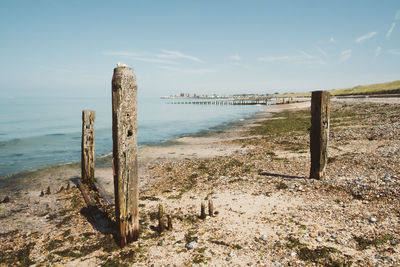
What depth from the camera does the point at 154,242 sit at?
6535 millimetres

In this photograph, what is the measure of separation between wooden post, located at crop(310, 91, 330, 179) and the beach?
0.58 m

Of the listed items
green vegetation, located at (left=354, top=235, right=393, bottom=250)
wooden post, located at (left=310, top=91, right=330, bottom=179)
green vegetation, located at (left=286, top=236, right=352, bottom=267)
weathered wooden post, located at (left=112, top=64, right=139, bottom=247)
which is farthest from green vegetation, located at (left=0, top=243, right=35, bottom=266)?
wooden post, located at (left=310, top=91, right=330, bottom=179)

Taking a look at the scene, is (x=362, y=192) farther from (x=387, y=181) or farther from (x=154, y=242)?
(x=154, y=242)

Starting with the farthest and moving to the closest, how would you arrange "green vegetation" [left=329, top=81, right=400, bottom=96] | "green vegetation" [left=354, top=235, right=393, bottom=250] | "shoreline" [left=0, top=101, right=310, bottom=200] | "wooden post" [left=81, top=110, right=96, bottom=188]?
"green vegetation" [left=329, top=81, right=400, bottom=96]
"shoreline" [left=0, top=101, right=310, bottom=200]
"wooden post" [left=81, top=110, right=96, bottom=188]
"green vegetation" [left=354, top=235, right=393, bottom=250]

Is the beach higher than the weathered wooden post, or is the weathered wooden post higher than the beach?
the weathered wooden post

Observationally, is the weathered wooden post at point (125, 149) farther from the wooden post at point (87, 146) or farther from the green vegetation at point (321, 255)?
the wooden post at point (87, 146)

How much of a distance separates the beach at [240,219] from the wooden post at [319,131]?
0.58m

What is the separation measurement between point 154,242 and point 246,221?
285cm

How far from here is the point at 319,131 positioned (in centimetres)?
933

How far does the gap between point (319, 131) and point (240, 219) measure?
486 centimetres

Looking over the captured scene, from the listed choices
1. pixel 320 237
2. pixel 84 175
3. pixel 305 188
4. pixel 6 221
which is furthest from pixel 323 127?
pixel 6 221

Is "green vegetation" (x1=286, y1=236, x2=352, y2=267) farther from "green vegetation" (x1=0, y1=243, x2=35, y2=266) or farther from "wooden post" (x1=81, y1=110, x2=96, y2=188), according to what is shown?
"wooden post" (x1=81, y1=110, x2=96, y2=188)

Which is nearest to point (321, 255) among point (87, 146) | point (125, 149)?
point (125, 149)

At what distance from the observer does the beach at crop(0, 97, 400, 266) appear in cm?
573
